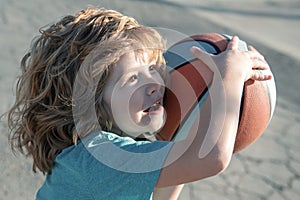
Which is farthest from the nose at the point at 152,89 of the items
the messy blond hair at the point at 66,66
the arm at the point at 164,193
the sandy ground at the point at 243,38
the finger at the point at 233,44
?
the sandy ground at the point at 243,38

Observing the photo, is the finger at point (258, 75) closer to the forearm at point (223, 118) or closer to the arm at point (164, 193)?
the forearm at point (223, 118)

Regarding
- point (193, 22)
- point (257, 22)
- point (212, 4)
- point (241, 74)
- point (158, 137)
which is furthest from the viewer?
point (212, 4)

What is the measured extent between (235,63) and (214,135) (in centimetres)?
29

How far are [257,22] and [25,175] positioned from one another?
4190mm

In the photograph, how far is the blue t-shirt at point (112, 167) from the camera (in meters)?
2.10

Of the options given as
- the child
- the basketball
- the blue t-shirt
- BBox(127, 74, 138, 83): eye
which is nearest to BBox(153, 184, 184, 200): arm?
the basketball

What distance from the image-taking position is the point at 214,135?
2070 millimetres

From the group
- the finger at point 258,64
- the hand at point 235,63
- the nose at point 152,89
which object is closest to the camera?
the hand at point 235,63

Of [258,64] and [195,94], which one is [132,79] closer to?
[195,94]

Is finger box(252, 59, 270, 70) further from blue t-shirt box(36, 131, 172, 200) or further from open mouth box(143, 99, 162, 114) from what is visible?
blue t-shirt box(36, 131, 172, 200)

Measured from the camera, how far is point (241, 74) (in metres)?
2.20

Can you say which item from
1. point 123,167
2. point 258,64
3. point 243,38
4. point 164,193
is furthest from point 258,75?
point 243,38

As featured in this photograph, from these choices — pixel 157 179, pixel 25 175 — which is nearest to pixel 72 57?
pixel 157 179

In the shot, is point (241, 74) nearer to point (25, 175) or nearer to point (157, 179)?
point (157, 179)
